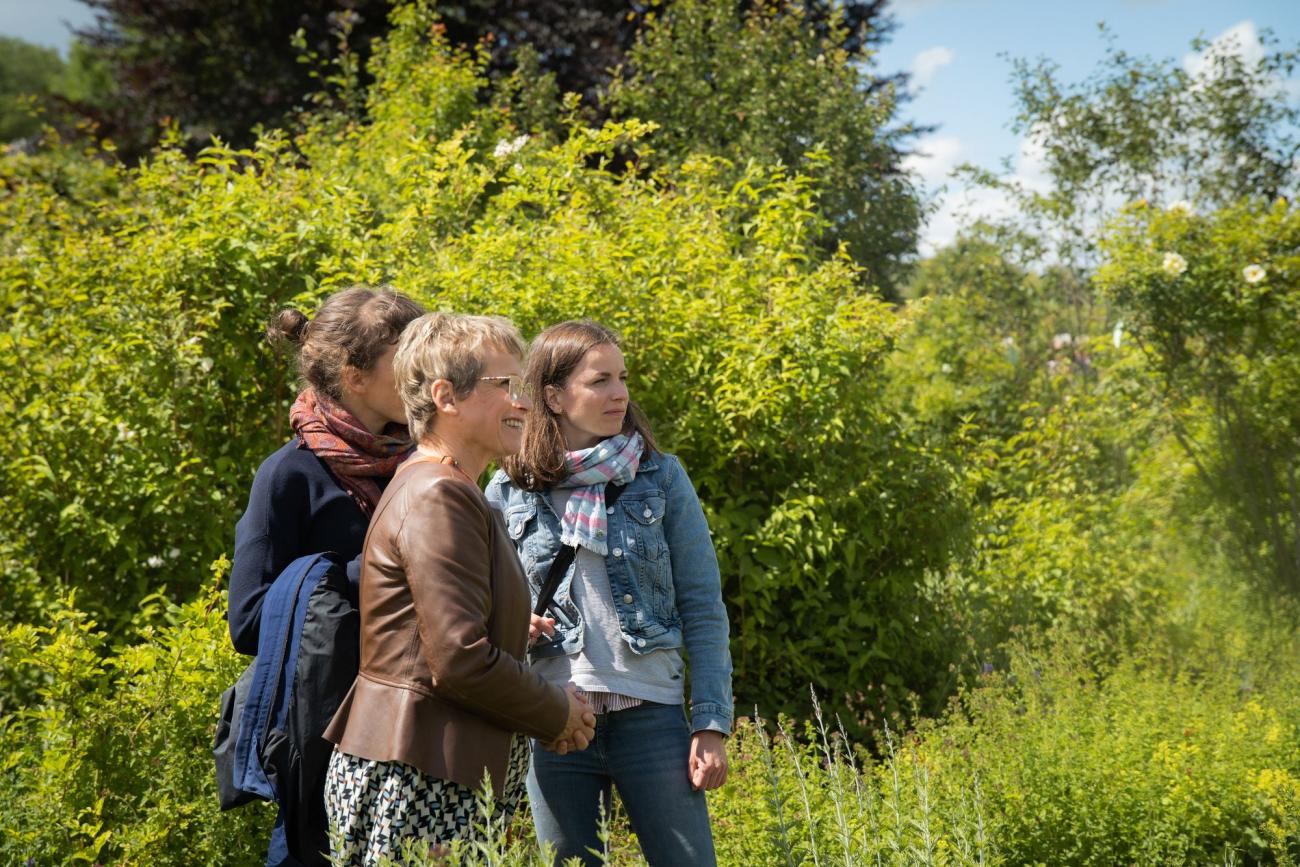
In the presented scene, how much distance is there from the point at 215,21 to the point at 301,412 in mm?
11537

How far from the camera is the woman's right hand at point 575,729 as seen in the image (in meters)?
1.99

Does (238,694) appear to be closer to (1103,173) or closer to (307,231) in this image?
(307,231)

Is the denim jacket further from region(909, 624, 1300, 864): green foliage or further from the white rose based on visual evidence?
the white rose

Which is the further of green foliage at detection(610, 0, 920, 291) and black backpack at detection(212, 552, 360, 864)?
green foliage at detection(610, 0, 920, 291)

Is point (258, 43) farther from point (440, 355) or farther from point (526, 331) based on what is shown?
point (440, 355)

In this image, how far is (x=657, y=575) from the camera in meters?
2.32

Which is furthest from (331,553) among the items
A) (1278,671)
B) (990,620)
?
(1278,671)

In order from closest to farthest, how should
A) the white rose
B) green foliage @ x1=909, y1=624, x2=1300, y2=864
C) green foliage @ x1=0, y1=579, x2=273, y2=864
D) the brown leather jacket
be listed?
the brown leather jacket → green foliage @ x1=0, y1=579, x2=273, y2=864 → green foliage @ x1=909, y1=624, x2=1300, y2=864 → the white rose

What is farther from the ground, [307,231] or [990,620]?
[307,231]

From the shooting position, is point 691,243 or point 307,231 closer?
point 307,231

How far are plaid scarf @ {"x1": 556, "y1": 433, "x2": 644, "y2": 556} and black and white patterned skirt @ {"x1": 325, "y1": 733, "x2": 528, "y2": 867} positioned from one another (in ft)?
1.79

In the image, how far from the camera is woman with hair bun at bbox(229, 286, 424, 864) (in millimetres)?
2229

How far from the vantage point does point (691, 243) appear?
4625 mm

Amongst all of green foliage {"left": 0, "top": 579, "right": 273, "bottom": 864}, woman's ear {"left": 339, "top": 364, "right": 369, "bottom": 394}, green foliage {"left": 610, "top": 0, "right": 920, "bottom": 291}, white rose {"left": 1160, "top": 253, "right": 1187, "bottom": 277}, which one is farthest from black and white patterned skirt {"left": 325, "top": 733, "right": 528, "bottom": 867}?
green foliage {"left": 610, "top": 0, "right": 920, "bottom": 291}
